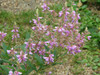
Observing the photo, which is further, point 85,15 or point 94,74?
point 85,15

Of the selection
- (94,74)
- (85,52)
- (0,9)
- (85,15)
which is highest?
(0,9)

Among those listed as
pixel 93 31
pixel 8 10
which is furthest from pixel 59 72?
pixel 8 10

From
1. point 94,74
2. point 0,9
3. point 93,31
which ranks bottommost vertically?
point 94,74

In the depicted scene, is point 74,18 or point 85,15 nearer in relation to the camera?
point 74,18

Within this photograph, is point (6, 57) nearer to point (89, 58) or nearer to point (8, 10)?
point (89, 58)

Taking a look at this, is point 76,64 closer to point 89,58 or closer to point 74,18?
point 89,58

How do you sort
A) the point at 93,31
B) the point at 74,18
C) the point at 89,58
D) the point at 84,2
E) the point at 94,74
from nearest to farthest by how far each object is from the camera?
the point at 74,18
the point at 94,74
the point at 89,58
the point at 93,31
the point at 84,2

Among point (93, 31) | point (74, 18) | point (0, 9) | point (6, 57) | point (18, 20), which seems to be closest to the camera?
point (74, 18)

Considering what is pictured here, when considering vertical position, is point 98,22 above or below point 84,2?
below

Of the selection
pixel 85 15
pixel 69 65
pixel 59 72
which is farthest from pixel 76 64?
pixel 85 15
